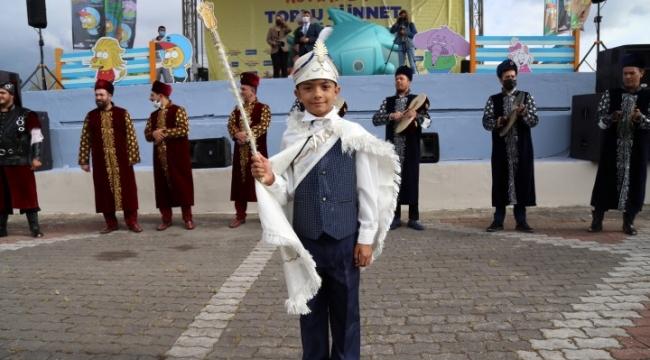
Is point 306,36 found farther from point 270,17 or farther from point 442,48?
point 270,17

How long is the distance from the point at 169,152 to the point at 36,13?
5967mm

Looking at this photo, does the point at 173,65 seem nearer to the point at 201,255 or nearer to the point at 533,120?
the point at 201,255

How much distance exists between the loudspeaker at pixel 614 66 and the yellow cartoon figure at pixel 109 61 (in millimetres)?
8896

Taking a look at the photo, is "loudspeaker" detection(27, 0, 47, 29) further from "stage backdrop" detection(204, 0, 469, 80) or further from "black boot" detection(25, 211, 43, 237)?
"black boot" detection(25, 211, 43, 237)

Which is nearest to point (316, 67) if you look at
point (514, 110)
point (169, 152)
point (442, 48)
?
point (514, 110)

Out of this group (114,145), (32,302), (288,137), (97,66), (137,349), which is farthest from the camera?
(97,66)

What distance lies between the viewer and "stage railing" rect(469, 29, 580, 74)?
9844 mm

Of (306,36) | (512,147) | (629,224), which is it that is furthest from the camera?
(306,36)

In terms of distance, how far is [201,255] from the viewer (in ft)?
18.8

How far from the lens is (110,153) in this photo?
7.00 metres

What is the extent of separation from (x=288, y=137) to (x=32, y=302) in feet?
9.95

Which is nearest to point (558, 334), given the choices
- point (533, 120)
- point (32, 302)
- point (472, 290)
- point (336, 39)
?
point (472, 290)

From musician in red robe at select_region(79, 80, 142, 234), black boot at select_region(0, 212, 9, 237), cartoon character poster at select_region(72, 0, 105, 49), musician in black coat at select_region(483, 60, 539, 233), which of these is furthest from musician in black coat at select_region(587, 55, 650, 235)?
cartoon character poster at select_region(72, 0, 105, 49)

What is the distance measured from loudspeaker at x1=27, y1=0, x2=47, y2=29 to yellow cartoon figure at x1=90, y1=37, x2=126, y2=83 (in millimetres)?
1495
